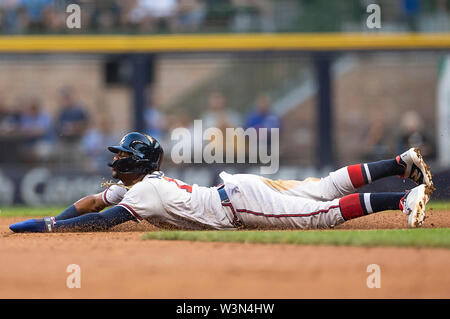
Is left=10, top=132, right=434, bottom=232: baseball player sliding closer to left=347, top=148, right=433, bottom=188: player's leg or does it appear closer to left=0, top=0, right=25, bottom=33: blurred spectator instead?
left=347, top=148, right=433, bottom=188: player's leg

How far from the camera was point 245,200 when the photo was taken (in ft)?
23.8

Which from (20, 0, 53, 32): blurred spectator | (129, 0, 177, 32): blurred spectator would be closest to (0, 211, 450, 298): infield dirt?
(129, 0, 177, 32): blurred spectator

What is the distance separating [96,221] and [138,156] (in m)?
0.73

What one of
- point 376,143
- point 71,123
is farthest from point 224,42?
point 376,143

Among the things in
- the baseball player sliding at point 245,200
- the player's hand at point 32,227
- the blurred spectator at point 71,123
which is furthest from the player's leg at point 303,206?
the blurred spectator at point 71,123

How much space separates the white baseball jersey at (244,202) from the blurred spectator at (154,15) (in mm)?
9724

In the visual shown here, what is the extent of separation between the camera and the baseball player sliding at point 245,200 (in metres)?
7.11

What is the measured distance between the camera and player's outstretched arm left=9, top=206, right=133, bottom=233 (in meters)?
7.13

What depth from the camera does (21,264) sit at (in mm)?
5926

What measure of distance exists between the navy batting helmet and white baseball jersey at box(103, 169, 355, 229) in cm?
12

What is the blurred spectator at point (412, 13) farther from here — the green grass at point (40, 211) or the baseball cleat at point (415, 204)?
the baseball cleat at point (415, 204)

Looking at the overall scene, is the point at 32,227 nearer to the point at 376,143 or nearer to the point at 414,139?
the point at 376,143

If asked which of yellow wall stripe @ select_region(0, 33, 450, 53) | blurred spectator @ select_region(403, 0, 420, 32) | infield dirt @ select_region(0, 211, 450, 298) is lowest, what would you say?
infield dirt @ select_region(0, 211, 450, 298)

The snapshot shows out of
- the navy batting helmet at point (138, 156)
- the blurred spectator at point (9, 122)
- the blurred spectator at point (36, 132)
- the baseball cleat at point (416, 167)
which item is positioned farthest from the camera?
the blurred spectator at point (9, 122)
